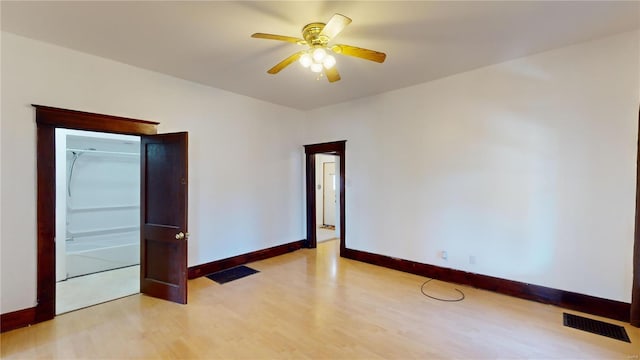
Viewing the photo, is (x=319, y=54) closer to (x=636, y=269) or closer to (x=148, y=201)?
(x=148, y=201)

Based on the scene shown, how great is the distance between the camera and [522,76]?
3482mm

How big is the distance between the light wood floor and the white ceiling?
2.93 meters

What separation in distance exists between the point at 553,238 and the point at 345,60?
127 inches

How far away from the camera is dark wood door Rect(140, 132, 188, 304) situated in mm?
3395

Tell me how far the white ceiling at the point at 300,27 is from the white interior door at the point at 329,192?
17.2ft

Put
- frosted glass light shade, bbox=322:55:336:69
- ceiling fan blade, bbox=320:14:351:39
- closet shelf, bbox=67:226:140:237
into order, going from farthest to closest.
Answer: closet shelf, bbox=67:226:140:237 → frosted glass light shade, bbox=322:55:336:69 → ceiling fan blade, bbox=320:14:351:39

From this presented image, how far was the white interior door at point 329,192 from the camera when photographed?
8.92m

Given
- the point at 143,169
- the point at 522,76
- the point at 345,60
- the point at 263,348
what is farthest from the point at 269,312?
the point at 522,76

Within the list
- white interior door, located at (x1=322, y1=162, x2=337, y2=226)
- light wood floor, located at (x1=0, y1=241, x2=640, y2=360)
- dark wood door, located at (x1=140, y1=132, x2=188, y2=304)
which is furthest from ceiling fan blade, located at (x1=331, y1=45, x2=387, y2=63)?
white interior door, located at (x1=322, y1=162, x2=337, y2=226)

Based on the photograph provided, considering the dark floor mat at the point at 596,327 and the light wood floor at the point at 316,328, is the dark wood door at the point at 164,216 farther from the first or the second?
the dark floor mat at the point at 596,327

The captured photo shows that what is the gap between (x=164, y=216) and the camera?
3.55 metres

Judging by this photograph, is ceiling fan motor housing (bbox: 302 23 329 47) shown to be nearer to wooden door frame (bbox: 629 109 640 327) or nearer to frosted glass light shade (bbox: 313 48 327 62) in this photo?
frosted glass light shade (bbox: 313 48 327 62)

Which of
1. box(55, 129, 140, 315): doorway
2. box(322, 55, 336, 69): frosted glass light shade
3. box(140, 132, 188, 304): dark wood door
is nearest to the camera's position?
box(322, 55, 336, 69): frosted glass light shade

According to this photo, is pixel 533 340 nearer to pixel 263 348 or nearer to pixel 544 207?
pixel 544 207
